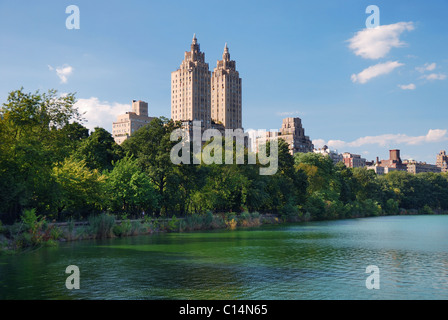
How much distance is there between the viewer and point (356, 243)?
145 feet

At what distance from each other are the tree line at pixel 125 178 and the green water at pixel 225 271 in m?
7.11

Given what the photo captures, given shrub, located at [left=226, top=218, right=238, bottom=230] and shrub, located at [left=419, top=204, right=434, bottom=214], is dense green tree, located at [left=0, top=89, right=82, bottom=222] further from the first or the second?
shrub, located at [left=419, top=204, right=434, bottom=214]

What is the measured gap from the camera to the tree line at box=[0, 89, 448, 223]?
39938 mm

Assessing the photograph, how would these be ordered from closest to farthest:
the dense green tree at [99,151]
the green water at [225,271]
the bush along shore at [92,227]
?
the green water at [225,271], the bush along shore at [92,227], the dense green tree at [99,151]

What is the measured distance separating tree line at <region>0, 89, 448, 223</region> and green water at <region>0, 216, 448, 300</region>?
7107mm

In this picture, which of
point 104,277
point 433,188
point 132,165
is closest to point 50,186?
point 132,165

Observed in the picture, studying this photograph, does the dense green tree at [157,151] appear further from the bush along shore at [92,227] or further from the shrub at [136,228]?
the shrub at [136,228]

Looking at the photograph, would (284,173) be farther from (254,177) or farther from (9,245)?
(9,245)

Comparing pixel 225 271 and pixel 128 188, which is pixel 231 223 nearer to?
pixel 128 188

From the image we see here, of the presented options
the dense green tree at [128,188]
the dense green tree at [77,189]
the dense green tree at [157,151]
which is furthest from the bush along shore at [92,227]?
the dense green tree at [157,151]

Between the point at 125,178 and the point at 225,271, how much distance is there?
31.9 meters

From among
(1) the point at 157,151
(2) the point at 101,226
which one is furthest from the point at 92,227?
(1) the point at 157,151

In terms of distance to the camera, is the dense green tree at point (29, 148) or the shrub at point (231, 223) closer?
the dense green tree at point (29, 148)

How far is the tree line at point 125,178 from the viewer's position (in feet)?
131
